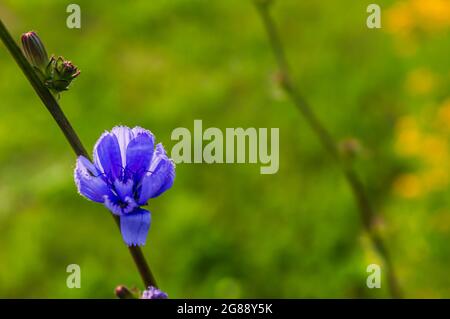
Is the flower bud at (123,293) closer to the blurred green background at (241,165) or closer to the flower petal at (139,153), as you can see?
the flower petal at (139,153)

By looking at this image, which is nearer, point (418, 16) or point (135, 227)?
point (135, 227)

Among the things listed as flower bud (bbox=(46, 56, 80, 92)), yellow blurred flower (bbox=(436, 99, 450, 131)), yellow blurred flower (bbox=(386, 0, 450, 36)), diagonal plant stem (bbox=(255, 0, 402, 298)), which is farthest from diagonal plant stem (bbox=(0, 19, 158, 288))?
yellow blurred flower (bbox=(386, 0, 450, 36))

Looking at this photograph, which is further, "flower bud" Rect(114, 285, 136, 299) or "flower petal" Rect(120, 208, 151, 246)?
"flower bud" Rect(114, 285, 136, 299)

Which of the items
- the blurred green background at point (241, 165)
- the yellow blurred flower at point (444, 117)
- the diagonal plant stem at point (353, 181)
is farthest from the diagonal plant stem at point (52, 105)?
the yellow blurred flower at point (444, 117)

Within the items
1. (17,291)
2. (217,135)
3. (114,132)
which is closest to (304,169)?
(217,135)

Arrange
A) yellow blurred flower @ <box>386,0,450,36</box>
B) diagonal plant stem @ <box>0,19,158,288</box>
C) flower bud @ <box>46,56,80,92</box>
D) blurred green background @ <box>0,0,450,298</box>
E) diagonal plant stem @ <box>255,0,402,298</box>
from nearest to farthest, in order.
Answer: diagonal plant stem @ <box>0,19,158,288</box>, flower bud @ <box>46,56,80,92</box>, diagonal plant stem @ <box>255,0,402,298</box>, blurred green background @ <box>0,0,450,298</box>, yellow blurred flower @ <box>386,0,450,36</box>

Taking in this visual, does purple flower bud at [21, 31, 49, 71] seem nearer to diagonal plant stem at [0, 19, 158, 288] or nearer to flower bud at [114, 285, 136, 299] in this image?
diagonal plant stem at [0, 19, 158, 288]

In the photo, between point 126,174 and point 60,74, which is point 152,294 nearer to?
point 126,174

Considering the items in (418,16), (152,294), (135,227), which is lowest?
(152,294)

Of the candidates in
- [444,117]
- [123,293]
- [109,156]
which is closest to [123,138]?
[109,156]
